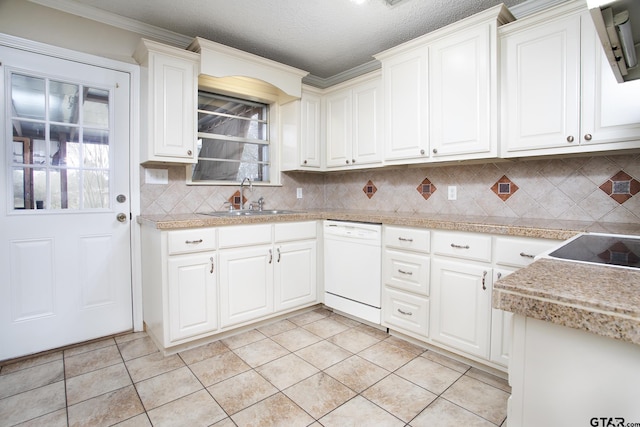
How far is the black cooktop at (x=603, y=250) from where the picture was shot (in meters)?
0.90

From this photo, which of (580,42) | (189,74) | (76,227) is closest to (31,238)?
(76,227)

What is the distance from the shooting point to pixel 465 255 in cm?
199

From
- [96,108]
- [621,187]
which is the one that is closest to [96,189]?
[96,108]

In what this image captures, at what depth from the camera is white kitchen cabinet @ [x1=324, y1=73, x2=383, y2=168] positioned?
2889 mm

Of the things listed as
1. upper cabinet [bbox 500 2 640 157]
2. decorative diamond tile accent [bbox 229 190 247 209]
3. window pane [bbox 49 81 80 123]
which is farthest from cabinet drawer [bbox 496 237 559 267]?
window pane [bbox 49 81 80 123]

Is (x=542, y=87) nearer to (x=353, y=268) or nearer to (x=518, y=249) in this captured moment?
(x=518, y=249)

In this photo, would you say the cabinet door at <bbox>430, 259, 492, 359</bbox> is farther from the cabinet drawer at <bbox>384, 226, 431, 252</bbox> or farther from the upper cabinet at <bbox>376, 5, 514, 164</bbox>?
the upper cabinet at <bbox>376, 5, 514, 164</bbox>

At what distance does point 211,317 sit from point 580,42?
280 cm

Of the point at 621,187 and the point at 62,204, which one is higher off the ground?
the point at 621,187

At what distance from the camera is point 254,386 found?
1.80m

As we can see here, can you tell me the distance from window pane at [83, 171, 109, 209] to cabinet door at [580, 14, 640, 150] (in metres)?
3.12

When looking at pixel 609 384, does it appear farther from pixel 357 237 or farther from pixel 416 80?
pixel 416 80

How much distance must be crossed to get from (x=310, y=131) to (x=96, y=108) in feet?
5.83

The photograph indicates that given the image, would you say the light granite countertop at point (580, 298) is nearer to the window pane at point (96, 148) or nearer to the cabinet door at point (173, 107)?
the cabinet door at point (173, 107)
